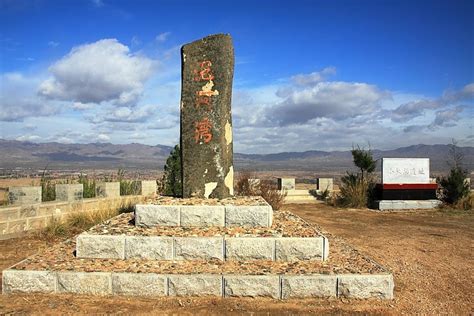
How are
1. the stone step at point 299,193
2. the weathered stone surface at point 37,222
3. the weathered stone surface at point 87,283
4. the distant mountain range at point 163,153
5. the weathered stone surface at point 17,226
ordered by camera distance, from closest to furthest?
the weathered stone surface at point 87,283 < the weathered stone surface at point 17,226 < the weathered stone surface at point 37,222 < the stone step at point 299,193 < the distant mountain range at point 163,153

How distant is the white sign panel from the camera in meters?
14.8

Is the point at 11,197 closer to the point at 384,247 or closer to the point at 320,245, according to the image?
the point at 320,245

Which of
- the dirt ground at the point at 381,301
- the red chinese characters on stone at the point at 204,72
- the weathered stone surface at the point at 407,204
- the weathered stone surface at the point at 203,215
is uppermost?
the red chinese characters on stone at the point at 204,72

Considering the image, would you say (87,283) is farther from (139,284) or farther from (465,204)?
(465,204)

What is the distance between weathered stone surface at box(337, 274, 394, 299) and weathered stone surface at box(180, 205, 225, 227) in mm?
2278

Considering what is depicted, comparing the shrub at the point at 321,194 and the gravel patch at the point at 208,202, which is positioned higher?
the gravel patch at the point at 208,202

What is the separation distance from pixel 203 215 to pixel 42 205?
475 cm

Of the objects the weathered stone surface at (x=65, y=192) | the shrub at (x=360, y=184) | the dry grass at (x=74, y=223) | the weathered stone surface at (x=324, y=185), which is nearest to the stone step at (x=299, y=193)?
the weathered stone surface at (x=324, y=185)

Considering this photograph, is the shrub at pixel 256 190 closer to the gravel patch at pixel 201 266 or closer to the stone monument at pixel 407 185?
the stone monument at pixel 407 185

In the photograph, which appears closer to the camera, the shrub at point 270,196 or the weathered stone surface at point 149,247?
the weathered stone surface at point 149,247

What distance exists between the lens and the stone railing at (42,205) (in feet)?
28.1

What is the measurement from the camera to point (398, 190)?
14812mm

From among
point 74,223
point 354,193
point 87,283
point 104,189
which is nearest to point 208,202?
point 87,283

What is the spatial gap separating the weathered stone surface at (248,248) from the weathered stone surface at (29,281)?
7.79 ft
